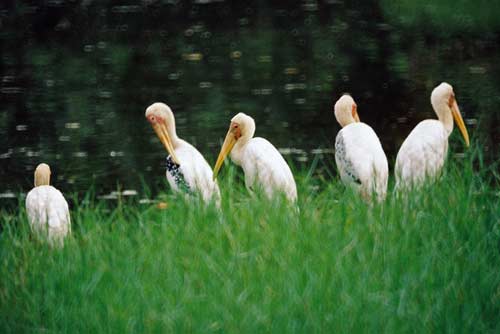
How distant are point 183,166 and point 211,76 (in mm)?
6660

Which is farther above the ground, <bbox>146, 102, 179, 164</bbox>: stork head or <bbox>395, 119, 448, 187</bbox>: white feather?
<bbox>146, 102, 179, 164</bbox>: stork head

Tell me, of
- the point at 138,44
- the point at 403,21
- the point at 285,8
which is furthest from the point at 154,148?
the point at 285,8

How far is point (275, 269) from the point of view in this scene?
5.92 meters

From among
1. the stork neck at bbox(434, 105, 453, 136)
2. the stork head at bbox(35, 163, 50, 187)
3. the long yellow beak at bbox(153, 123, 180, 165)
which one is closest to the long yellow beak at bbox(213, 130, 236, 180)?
the long yellow beak at bbox(153, 123, 180, 165)

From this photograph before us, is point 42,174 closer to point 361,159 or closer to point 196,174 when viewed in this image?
point 196,174

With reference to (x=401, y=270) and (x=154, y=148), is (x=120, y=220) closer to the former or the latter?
(x=401, y=270)

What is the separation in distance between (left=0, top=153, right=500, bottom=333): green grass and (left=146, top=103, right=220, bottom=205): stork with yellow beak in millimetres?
158

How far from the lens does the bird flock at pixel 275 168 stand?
6855 mm

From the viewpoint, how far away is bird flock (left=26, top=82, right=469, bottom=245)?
22.5 ft

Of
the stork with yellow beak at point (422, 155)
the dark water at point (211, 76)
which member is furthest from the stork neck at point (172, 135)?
the stork with yellow beak at point (422, 155)

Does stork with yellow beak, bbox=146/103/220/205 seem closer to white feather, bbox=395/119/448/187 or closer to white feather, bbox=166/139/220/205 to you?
white feather, bbox=166/139/220/205

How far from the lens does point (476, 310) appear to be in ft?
17.9

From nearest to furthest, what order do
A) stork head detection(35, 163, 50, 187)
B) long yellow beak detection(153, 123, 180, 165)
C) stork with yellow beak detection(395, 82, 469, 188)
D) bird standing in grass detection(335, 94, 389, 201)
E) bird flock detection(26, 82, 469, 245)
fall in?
bird flock detection(26, 82, 469, 245)
stork with yellow beak detection(395, 82, 469, 188)
bird standing in grass detection(335, 94, 389, 201)
stork head detection(35, 163, 50, 187)
long yellow beak detection(153, 123, 180, 165)

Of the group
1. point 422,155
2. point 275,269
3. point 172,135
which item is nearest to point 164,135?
point 172,135
